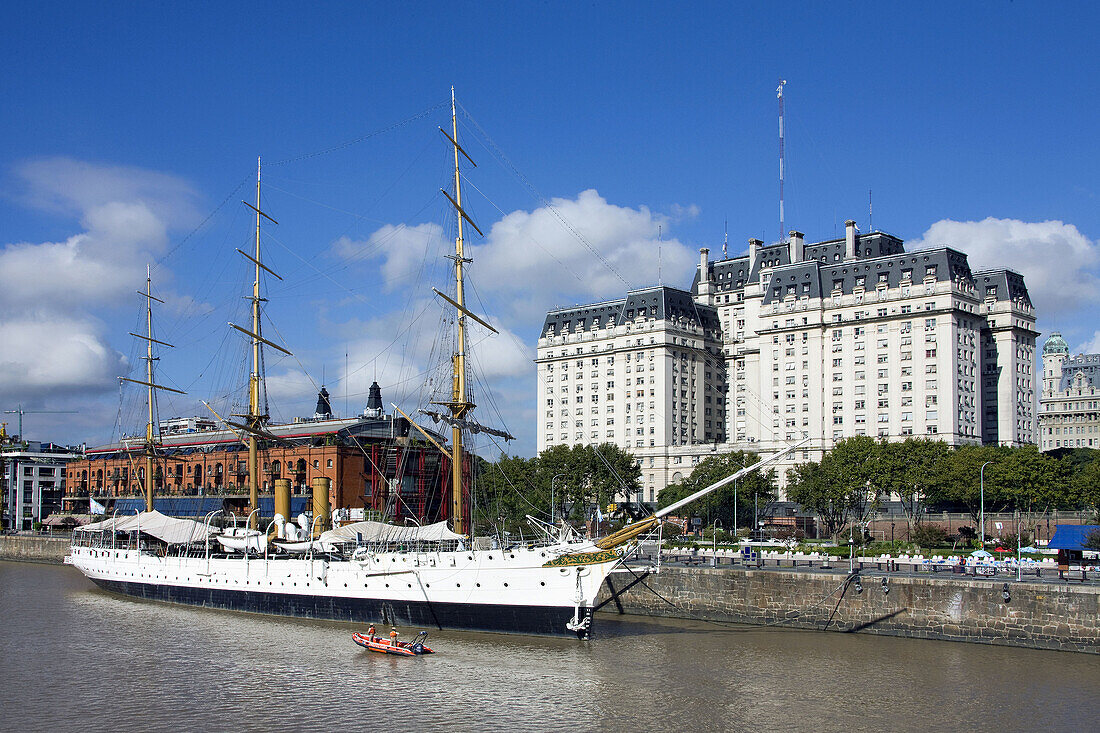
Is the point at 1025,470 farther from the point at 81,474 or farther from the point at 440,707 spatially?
the point at 81,474

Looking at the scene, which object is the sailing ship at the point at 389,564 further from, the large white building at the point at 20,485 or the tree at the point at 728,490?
the large white building at the point at 20,485

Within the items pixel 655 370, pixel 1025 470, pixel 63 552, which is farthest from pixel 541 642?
pixel 655 370

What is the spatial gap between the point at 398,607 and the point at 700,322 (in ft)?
414

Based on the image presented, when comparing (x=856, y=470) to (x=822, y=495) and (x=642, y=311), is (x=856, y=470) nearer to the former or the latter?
(x=822, y=495)

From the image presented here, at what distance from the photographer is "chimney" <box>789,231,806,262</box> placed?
17375cm

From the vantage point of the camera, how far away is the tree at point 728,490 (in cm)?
13238

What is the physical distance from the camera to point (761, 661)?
53.5 metres

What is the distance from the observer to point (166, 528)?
87438 mm

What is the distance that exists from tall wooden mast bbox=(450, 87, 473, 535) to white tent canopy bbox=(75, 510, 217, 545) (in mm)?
22992

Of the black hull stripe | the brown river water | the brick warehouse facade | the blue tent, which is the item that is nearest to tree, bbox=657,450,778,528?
the brick warehouse facade

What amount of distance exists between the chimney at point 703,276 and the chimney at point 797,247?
24.0 meters

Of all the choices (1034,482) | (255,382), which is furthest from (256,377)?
(1034,482)

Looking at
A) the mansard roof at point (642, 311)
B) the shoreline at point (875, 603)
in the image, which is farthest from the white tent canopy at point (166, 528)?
the mansard roof at point (642, 311)

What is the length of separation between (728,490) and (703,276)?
7053 cm
